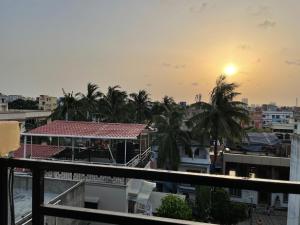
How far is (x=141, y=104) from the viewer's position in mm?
33594

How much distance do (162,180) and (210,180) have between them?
0.41ft

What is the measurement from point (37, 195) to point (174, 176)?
1.42 feet

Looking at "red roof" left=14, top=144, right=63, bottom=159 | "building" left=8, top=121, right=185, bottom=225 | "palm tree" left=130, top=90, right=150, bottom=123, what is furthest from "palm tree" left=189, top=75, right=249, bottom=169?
"palm tree" left=130, top=90, right=150, bottom=123

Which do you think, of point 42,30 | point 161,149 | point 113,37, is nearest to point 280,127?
point 161,149

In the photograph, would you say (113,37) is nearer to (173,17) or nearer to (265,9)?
(173,17)

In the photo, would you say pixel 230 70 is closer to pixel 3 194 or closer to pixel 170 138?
pixel 170 138

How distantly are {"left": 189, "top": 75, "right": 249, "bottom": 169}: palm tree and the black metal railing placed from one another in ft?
61.1

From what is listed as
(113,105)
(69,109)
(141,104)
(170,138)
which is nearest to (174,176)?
(170,138)

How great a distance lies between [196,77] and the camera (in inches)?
847

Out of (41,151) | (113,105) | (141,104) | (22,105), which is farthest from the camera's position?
(22,105)

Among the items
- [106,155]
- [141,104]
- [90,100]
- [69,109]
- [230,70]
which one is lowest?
[106,155]

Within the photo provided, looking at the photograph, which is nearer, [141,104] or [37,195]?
[37,195]

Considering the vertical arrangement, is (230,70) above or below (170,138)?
above

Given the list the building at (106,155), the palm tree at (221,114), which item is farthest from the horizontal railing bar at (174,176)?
the palm tree at (221,114)
